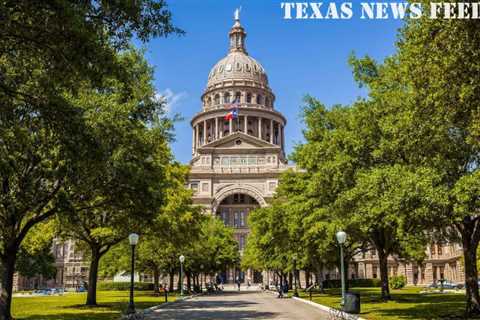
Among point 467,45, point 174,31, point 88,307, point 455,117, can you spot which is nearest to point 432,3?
point 467,45

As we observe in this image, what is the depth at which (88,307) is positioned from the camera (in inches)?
1185

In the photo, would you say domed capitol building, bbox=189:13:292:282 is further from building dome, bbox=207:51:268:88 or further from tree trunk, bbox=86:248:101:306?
tree trunk, bbox=86:248:101:306

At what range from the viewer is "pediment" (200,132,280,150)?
359ft

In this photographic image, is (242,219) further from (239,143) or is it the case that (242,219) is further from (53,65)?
(53,65)

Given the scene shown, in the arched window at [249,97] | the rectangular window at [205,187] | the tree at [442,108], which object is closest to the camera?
the tree at [442,108]

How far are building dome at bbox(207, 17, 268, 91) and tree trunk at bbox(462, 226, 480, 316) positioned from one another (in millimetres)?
114450

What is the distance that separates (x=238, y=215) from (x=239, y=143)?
16.0m

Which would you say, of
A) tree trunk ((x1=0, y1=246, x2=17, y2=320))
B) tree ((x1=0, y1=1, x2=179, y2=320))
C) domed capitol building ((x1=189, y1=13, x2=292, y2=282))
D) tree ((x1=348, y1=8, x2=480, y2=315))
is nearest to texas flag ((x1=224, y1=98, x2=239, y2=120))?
domed capitol building ((x1=189, y1=13, x2=292, y2=282))

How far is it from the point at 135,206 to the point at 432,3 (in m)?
14.3

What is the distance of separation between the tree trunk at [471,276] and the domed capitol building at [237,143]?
78445 millimetres

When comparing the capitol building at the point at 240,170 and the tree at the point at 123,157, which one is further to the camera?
the capitol building at the point at 240,170

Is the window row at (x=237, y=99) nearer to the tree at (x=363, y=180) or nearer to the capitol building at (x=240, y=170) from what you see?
the capitol building at (x=240, y=170)

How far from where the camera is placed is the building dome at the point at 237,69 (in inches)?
5344

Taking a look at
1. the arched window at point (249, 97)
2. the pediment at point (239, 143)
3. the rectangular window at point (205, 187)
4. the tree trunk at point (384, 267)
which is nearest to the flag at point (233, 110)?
the arched window at point (249, 97)
